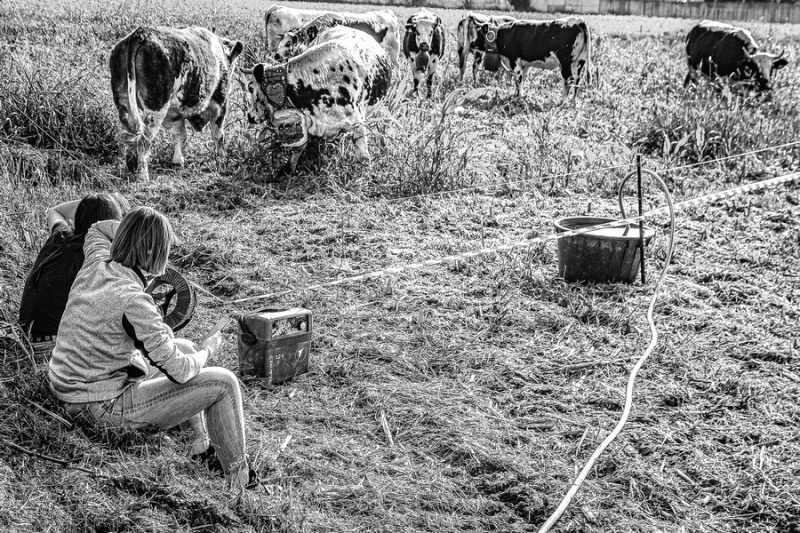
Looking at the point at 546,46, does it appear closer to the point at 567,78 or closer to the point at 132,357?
the point at 567,78

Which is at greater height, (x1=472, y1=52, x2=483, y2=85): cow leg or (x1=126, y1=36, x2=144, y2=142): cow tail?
(x1=126, y1=36, x2=144, y2=142): cow tail

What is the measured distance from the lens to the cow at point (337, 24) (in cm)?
1073

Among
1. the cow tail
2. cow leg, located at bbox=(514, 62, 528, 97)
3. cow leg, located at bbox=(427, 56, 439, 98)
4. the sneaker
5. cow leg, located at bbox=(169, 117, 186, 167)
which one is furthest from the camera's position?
cow leg, located at bbox=(514, 62, 528, 97)

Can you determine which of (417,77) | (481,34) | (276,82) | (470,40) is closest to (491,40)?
(481,34)

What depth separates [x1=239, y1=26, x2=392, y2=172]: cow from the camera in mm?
7922

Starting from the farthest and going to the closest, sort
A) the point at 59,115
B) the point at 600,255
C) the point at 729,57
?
the point at 729,57 → the point at 59,115 → the point at 600,255

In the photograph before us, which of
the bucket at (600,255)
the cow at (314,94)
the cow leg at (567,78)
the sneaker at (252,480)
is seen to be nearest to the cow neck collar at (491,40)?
the cow leg at (567,78)

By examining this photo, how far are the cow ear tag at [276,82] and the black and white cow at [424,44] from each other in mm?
6548

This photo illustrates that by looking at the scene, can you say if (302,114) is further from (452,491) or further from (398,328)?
(452,491)

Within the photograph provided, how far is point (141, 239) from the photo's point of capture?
9.49ft

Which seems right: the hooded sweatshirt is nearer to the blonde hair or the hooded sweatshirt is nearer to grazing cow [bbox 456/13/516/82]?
the blonde hair

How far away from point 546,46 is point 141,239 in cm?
1210

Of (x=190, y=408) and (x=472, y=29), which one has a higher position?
(x=472, y=29)

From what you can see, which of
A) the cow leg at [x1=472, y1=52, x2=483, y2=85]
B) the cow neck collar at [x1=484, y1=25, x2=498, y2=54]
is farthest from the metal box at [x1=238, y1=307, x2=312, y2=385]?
the cow leg at [x1=472, y1=52, x2=483, y2=85]
